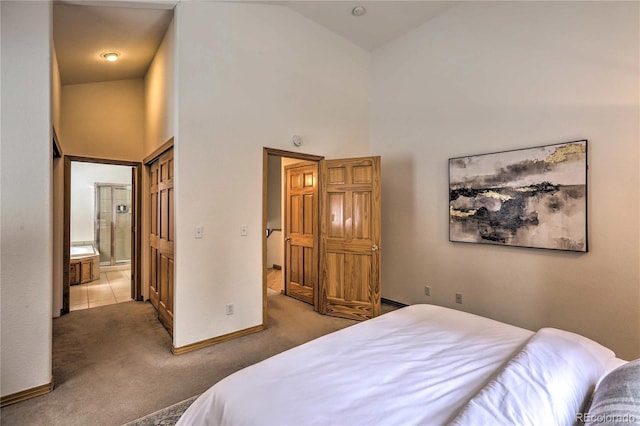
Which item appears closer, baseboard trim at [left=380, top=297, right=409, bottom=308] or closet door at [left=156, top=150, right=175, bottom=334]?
closet door at [left=156, top=150, right=175, bottom=334]

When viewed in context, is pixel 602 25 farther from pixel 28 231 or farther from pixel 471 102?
pixel 28 231

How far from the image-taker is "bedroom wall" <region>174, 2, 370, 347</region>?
2.89 m

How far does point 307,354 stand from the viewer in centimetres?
140

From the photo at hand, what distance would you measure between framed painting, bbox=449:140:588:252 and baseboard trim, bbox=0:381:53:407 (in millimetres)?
3891

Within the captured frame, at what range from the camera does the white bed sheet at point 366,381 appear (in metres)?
1.02

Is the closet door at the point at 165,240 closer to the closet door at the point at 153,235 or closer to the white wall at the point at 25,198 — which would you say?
the closet door at the point at 153,235

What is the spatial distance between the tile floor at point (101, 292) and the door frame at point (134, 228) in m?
0.28

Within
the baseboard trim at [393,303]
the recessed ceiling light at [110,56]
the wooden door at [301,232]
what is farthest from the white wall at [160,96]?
the baseboard trim at [393,303]

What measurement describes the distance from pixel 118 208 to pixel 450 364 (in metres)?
8.16

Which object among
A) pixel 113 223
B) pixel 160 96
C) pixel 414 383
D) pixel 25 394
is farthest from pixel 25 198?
pixel 113 223

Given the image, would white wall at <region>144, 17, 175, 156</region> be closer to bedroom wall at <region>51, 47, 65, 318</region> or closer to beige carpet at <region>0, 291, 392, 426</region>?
bedroom wall at <region>51, 47, 65, 318</region>

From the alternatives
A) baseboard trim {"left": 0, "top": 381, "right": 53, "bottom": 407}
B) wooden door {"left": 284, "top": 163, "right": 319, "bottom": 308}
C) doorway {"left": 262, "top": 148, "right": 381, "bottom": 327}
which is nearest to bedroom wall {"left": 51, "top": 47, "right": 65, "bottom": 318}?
baseboard trim {"left": 0, "top": 381, "right": 53, "bottom": 407}

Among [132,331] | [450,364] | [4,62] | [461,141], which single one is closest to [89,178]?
[132,331]

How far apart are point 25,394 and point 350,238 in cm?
312
